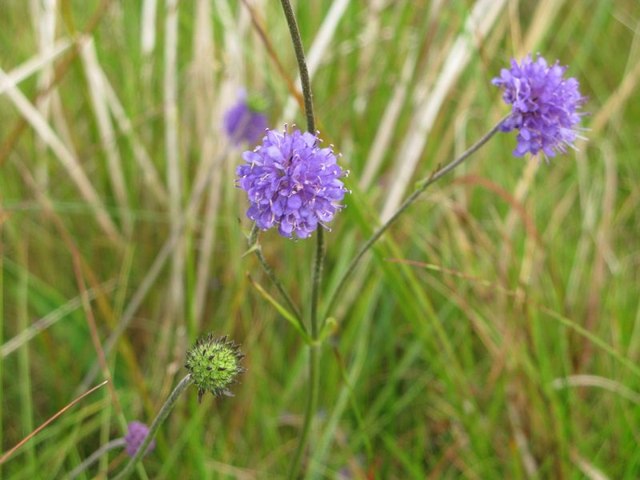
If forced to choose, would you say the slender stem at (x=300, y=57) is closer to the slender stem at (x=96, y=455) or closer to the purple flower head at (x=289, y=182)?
the purple flower head at (x=289, y=182)

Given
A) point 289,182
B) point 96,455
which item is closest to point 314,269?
point 289,182

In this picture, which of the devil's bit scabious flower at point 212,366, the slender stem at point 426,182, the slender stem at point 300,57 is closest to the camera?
the slender stem at point 300,57

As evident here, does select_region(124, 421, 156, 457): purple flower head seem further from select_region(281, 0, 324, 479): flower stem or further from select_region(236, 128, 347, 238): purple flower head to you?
select_region(236, 128, 347, 238): purple flower head

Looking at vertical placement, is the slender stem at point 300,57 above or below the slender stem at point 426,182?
above

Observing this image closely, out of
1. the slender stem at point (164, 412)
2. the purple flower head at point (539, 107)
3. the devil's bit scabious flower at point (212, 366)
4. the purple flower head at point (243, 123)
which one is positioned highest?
the purple flower head at point (243, 123)

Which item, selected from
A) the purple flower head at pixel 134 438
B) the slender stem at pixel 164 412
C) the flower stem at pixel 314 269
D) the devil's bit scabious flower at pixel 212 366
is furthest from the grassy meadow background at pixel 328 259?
the devil's bit scabious flower at pixel 212 366

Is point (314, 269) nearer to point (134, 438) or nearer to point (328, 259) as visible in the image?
point (134, 438)
